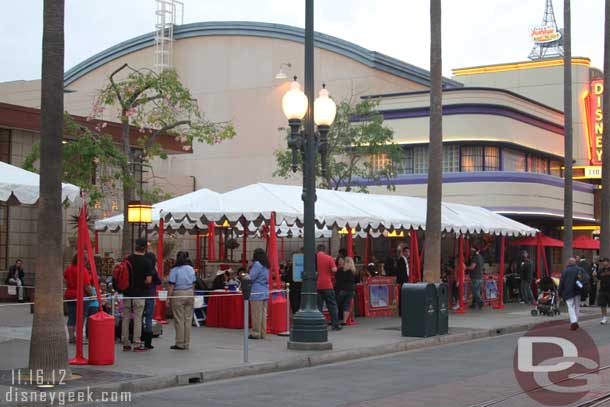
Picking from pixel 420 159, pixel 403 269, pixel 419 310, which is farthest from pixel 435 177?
pixel 420 159

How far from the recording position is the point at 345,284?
20312 mm

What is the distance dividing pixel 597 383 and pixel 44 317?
24.5 ft

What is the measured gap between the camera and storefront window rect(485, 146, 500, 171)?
36806mm

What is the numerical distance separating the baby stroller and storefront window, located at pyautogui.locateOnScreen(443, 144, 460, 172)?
38.3 feet

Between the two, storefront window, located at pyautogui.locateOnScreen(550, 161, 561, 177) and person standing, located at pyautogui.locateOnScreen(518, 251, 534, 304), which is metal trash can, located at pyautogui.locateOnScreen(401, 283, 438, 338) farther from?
storefront window, located at pyautogui.locateOnScreen(550, 161, 561, 177)

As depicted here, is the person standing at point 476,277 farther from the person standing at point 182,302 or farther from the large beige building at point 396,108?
the person standing at point 182,302

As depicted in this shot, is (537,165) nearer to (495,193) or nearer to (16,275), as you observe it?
(495,193)

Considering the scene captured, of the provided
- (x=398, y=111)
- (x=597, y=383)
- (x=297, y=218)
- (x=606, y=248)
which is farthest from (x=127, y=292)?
(x=398, y=111)

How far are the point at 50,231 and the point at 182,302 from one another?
394cm

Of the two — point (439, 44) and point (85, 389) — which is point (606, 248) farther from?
point (85, 389)

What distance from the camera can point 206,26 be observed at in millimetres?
44844

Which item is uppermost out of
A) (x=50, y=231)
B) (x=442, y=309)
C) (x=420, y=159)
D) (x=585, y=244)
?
(x=420, y=159)

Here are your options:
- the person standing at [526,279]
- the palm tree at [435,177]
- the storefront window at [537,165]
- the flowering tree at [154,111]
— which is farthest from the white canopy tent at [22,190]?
the storefront window at [537,165]

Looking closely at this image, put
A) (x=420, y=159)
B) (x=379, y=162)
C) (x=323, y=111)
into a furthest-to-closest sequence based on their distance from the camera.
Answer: (x=420, y=159)
(x=379, y=162)
(x=323, y=111)
